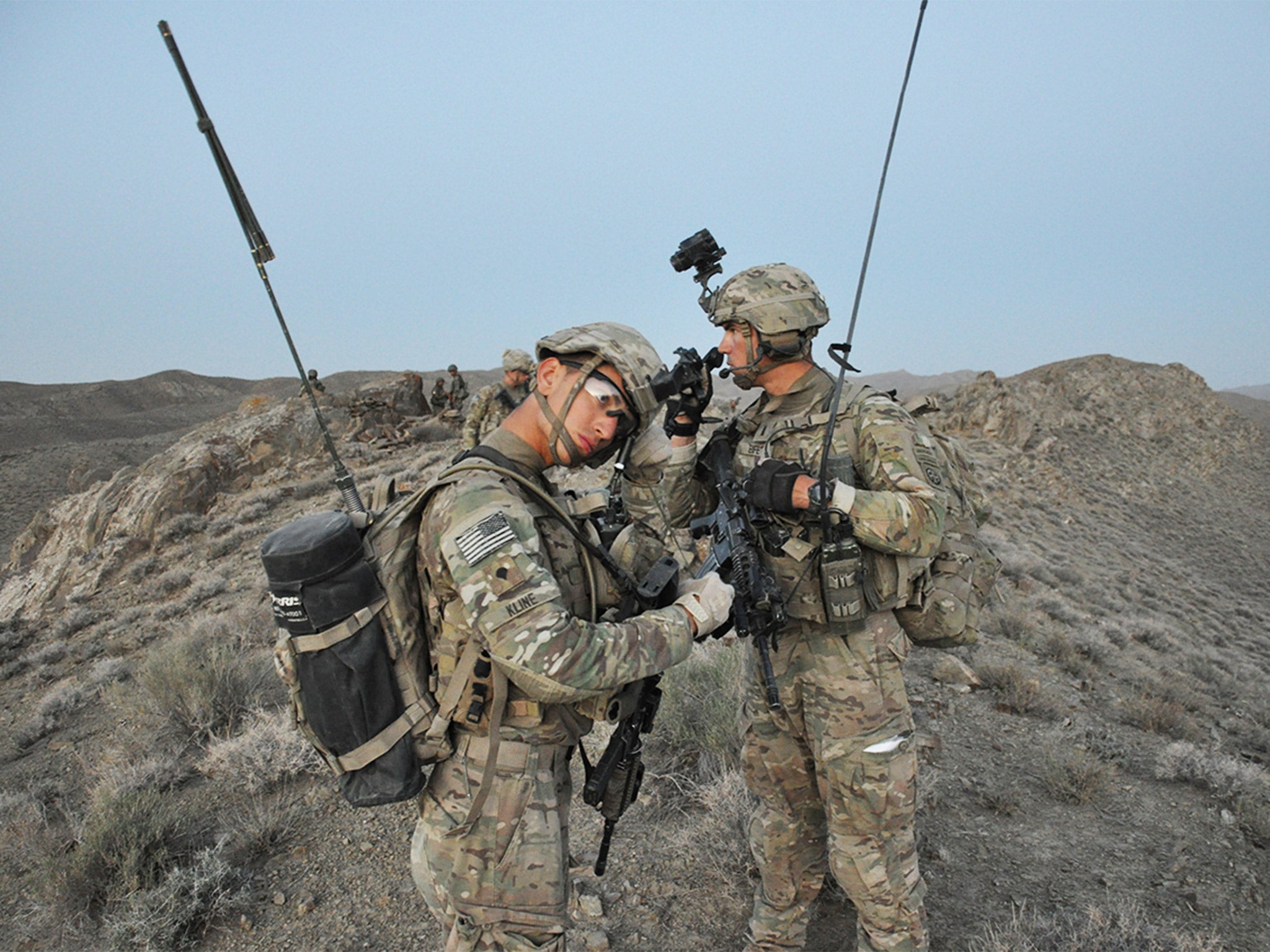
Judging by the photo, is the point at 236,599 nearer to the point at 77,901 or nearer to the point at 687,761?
the point at 77,901

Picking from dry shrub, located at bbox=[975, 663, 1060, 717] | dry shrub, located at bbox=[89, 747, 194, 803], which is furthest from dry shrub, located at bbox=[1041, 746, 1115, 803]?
dry shrub, located at bbox=[89, 747, 194, 803]

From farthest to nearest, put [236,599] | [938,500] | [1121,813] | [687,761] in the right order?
1. [236,599]
2. [687,761]
3. [1121,813]
4. [938,500]

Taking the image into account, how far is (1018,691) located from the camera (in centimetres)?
543

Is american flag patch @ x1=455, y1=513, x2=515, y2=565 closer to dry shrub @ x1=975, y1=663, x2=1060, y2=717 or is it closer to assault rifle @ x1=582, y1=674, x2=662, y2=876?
assault rifle @ x1=582, y1=674, x2=662, y2=876

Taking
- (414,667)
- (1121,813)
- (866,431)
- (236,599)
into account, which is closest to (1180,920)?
(1121,813)

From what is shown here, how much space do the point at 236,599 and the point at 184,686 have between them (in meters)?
4.52

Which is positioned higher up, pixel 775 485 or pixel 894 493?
pixel 775 485

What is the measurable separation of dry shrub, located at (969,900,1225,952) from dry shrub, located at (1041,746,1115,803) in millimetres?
1081

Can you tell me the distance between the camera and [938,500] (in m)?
2.43

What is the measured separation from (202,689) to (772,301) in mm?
4912

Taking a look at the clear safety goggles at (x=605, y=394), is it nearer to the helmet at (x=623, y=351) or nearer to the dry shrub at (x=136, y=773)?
the helmet at (x=623, y=351)

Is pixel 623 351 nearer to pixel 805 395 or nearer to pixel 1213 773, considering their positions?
pixel 805 395

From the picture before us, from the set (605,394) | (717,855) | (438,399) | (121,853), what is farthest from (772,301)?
(438,399)

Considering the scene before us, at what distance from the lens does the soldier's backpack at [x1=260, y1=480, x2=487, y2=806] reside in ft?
→ 5.35
